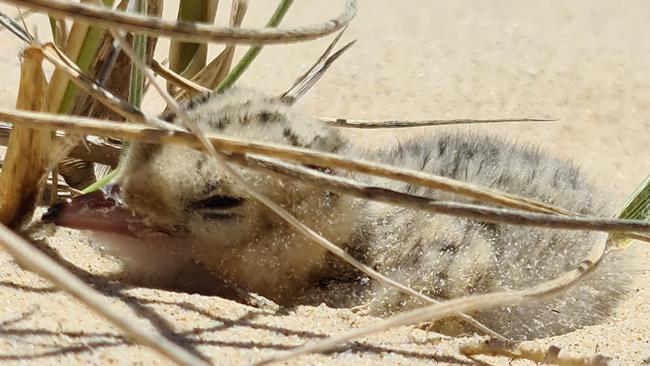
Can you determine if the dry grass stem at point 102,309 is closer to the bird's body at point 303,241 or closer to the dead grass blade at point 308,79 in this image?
the bird's body at point 303,241

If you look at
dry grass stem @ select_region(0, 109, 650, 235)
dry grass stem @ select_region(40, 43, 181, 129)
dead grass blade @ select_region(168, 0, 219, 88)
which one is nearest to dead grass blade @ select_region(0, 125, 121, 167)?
dead grass blade @ select_region(168, 0, 219, 88)

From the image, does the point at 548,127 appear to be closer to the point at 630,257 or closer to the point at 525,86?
the point at 525,86

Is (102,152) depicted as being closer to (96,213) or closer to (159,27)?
(96,213)

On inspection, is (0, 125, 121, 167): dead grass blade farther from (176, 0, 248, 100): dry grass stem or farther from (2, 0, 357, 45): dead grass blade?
(2, 0, 357, 45): dead grass blade

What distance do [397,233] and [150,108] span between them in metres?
1.48

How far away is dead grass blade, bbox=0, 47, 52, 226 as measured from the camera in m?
1.65

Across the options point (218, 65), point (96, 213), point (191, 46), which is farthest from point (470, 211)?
point (191, 46)

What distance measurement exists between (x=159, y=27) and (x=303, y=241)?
785 millimetres

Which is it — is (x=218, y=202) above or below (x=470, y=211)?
below

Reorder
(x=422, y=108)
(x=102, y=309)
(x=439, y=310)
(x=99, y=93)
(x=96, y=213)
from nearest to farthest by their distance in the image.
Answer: (x=102, y=309) → (x=439, y=310) → (x=99, y=93) → (x=96, y=213) → (x=422, y=108)

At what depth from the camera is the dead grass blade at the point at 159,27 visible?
1202 mm

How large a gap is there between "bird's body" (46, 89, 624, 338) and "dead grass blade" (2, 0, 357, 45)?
0.48m

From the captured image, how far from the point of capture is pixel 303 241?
1940mm

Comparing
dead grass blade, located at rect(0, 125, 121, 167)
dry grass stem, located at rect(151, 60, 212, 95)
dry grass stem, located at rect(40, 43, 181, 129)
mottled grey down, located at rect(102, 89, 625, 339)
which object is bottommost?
mottled grey down, located at rect(102, 89, 625, 339)
